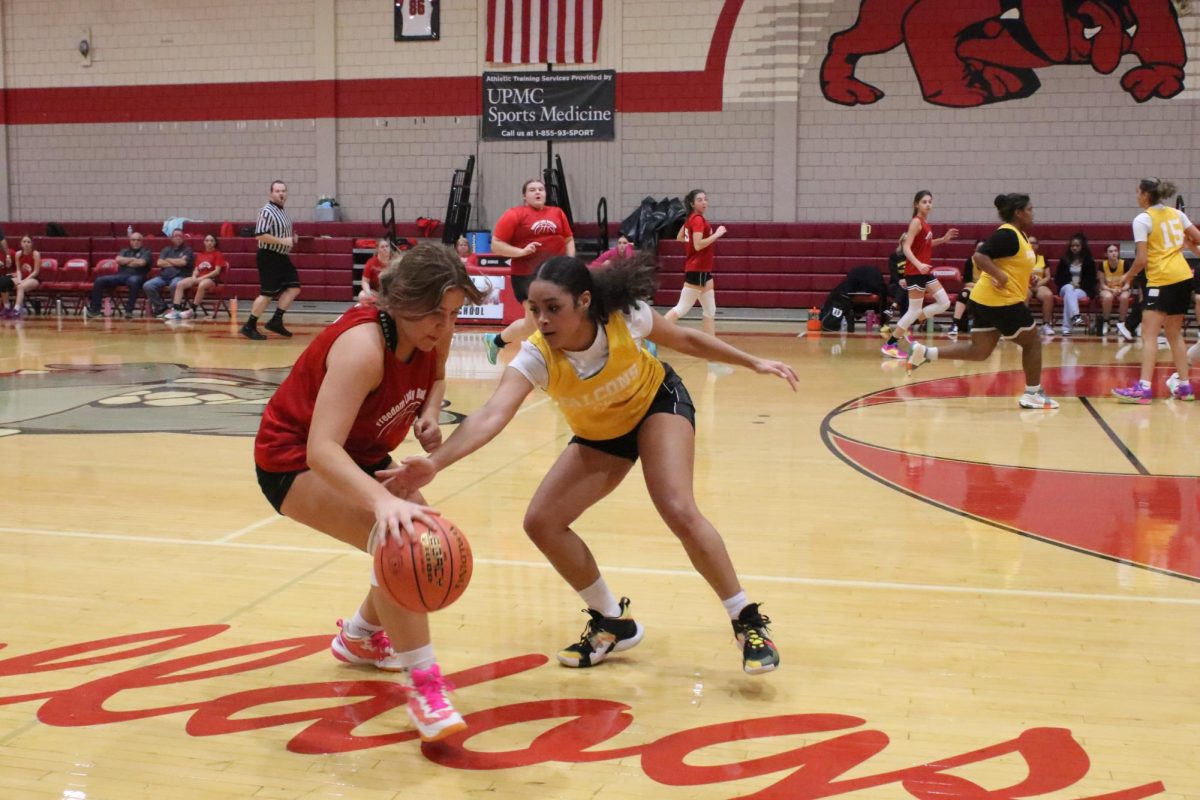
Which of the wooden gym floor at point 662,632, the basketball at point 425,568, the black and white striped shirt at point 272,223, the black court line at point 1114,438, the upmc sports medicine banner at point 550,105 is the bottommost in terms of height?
the wooden gym floor at point 662,632

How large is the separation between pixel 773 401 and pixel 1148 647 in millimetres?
5637

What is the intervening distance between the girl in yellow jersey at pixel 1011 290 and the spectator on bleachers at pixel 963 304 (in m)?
5.77

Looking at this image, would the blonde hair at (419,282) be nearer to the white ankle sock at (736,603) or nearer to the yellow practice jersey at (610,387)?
the yellow practice jersey at (610,387)

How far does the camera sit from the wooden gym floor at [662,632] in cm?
296

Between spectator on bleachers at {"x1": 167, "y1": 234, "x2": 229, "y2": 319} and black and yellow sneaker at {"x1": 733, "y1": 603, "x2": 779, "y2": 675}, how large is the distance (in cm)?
1486

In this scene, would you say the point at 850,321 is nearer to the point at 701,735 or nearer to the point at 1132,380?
the point at 1132,380

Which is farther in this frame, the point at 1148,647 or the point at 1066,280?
the point at 1066,280

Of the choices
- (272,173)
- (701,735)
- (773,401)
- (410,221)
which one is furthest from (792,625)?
(272,173)

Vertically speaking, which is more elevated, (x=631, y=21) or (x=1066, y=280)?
(x=631, y=21)

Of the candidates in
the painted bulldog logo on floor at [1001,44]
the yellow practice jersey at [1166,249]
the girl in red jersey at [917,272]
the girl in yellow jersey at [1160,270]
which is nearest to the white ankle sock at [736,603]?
the girl in yellow jersey at [1160,270]

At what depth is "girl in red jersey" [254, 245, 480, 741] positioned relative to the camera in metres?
3.00

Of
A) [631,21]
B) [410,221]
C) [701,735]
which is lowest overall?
[701,735]

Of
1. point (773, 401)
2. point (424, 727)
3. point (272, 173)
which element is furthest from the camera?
point (272, 173)

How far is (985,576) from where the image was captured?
4629 millimetres
